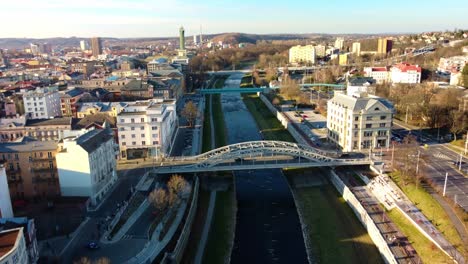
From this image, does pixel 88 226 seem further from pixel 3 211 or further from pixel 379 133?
pixel 379 133

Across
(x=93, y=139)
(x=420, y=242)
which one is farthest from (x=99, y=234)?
(x=420, y=242)

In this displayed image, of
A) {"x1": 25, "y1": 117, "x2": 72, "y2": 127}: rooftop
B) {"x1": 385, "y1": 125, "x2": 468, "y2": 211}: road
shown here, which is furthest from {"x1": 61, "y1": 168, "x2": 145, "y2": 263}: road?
{"x1": 385, "y1": 125, "x2": 468, "y2": 211}: road

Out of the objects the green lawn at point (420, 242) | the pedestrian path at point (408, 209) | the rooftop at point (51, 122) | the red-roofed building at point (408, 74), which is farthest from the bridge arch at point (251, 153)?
the red-roofed building at point (408, 74)

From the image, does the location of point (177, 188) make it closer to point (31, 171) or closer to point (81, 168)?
point (81, 168)

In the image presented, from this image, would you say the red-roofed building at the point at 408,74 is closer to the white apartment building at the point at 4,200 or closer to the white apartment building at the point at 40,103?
the white apartment building at the point at 40,103

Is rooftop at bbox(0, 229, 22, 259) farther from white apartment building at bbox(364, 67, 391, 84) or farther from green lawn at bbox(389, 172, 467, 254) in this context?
white apartment building at bbox(364, 67, 391, 84)

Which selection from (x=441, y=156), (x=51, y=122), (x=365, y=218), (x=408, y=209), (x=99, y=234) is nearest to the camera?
(x=99, y=234)

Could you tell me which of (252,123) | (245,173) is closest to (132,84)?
(252,123)

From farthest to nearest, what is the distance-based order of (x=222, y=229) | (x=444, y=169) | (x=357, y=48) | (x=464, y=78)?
(x=357, y=48), (x=464, y=78), (x=444, y=169), (x=222, y=229)
